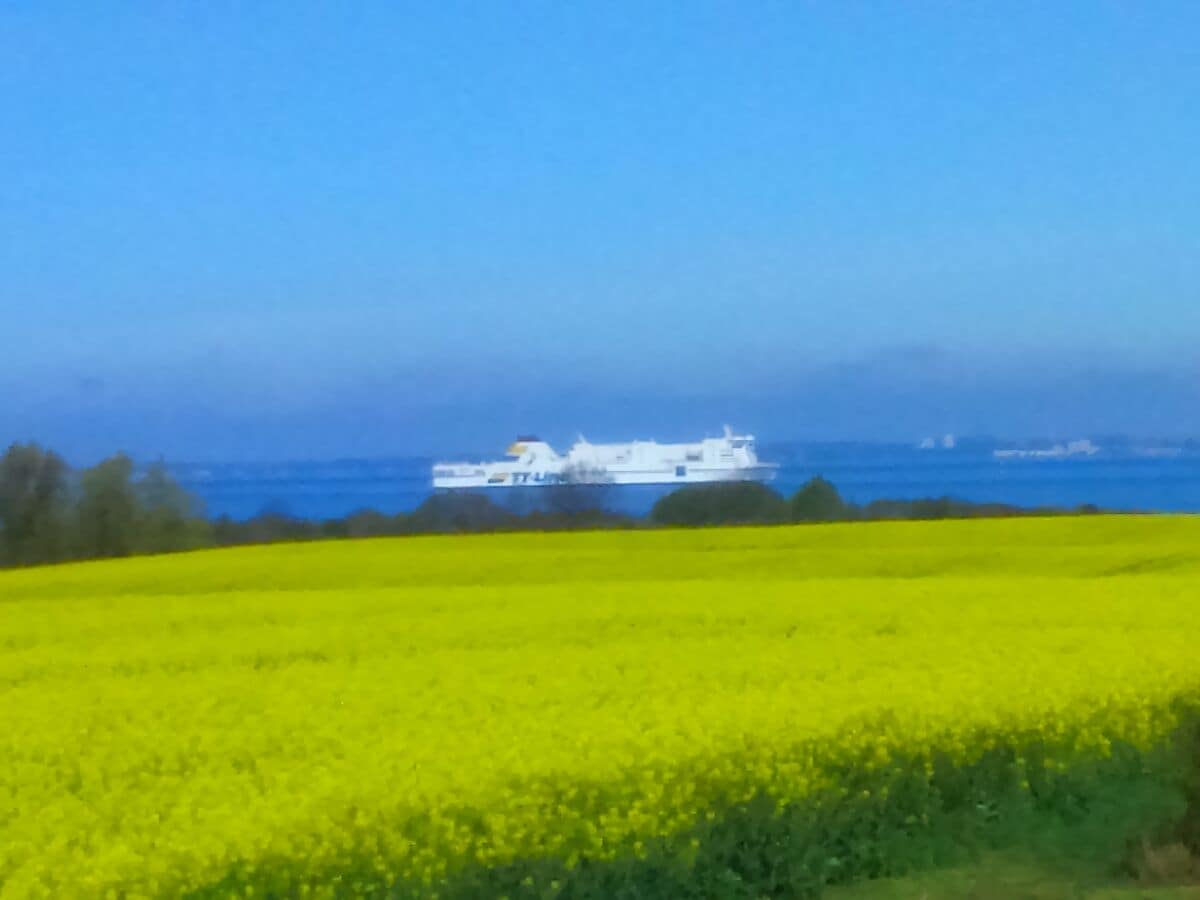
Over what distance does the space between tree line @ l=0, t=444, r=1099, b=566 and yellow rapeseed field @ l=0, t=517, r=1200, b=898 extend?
9.86 meters

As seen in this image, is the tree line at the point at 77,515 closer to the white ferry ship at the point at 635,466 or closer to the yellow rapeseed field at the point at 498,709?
the yellow rapeseed field at the point at 498,709

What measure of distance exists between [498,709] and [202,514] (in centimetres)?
2203

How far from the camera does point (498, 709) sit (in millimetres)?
7656

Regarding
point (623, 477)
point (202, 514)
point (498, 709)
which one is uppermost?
point (623, 477)

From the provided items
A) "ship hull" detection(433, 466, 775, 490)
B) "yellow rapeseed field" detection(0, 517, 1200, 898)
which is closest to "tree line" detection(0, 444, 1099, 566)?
"yellow rapeseed field" detection(0, 517, 1200, 898)

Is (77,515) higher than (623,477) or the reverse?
the reverse

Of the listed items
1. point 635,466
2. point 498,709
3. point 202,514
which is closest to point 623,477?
point 635,466

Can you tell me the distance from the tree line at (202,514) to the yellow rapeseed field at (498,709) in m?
9.86

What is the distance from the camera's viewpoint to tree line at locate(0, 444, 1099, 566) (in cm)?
2508

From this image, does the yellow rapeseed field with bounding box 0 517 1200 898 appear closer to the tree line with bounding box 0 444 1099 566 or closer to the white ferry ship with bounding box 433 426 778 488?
the tree line with bounding box 0 444 1099 566

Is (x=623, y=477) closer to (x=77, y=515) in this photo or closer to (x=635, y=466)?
(x=635, y=466)

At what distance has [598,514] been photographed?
24.6 meters

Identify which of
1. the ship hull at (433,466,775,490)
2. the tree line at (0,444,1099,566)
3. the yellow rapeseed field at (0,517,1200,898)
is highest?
the ship hull at (433,466,775,490)

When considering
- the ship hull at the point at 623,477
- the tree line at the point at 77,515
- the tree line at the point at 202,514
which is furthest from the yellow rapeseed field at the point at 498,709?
the ship hull at the point at 623,477
